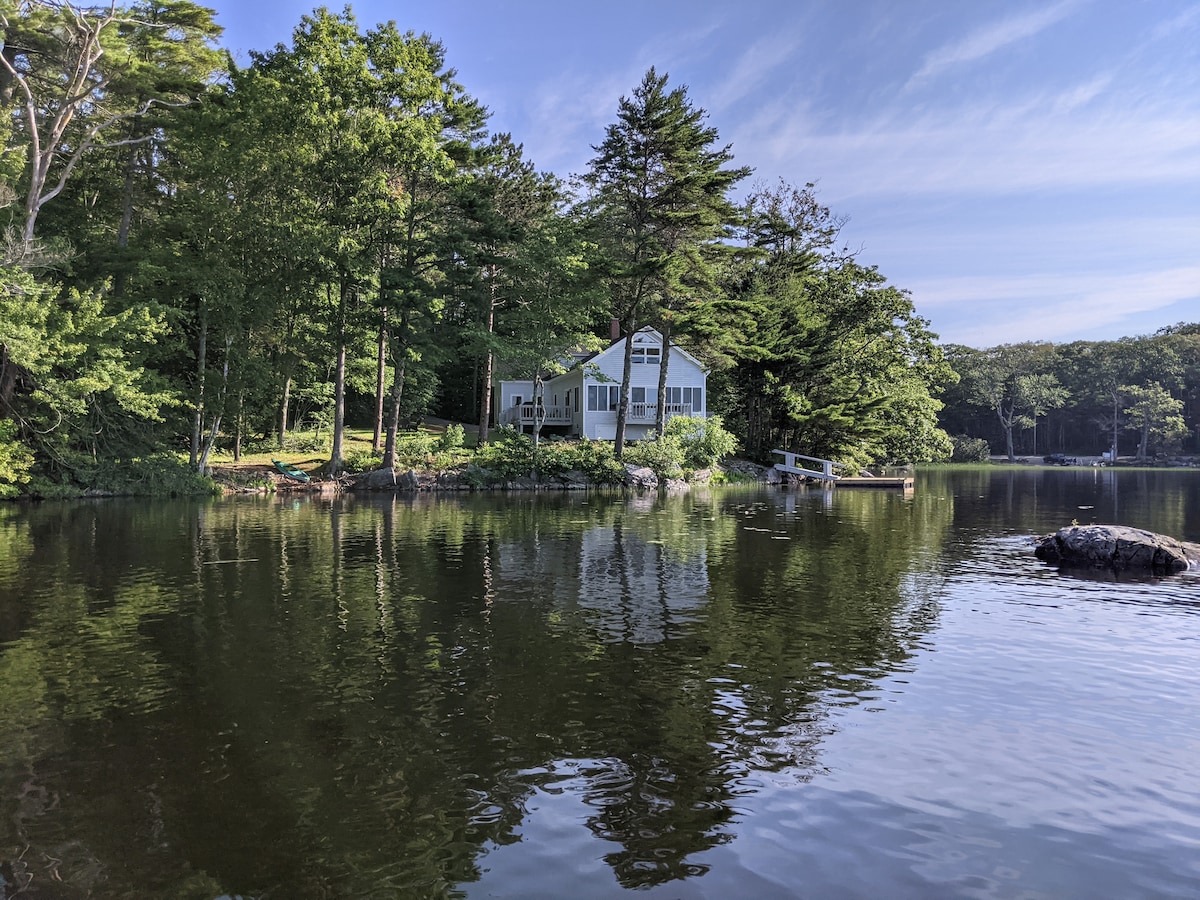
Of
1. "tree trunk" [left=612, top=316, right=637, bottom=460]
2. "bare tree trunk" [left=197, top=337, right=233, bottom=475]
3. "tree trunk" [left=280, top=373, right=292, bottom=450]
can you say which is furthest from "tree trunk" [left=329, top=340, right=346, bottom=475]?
"tree trunk" [left=612, top=316, right=637, bottom=460]

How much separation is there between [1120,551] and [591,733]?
1435 centimetres

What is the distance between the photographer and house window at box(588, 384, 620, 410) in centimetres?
4841

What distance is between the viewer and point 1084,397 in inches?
4085

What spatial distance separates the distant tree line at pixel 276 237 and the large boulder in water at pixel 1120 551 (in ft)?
82.9

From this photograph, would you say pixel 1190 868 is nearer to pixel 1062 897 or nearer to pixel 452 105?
pixel 1062 897

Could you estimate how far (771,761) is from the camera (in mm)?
6137

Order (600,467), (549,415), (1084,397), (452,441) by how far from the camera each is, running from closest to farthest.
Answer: (600,467) → (452,441) → (549,415) → (1084,397)

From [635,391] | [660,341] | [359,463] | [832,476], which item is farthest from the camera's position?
[635,391]

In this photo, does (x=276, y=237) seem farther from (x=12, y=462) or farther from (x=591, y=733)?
(x=591, y=733)

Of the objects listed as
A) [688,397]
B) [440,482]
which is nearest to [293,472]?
[440,482]

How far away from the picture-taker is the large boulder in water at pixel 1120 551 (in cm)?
1584

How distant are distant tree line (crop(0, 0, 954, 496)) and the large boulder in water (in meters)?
25.3

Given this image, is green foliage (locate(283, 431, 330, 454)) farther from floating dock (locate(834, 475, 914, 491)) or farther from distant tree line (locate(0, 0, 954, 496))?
floating dock (locate(834, 475, 914, 491))

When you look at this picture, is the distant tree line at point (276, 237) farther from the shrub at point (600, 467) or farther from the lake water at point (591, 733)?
the lake water at point (591, 733)
